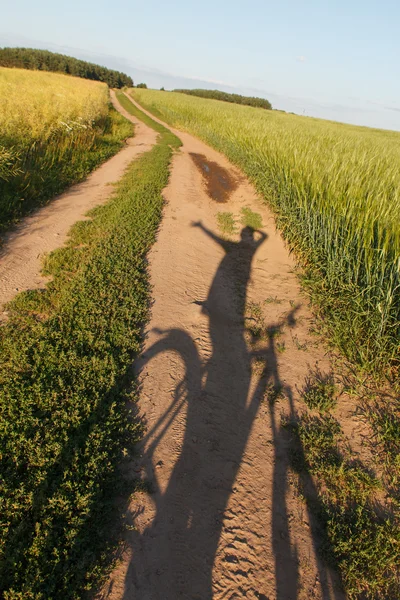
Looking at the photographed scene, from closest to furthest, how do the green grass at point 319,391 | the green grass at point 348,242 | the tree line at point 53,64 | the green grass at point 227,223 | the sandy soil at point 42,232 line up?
the green grass at point 319,391 < the green grass at point 348,242 < the sandy soil at point 42,232 < the green grass at point 227,223 < the tree line at point 53,64

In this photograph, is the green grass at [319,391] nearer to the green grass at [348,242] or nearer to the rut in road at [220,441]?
the rut in road at [220,441]

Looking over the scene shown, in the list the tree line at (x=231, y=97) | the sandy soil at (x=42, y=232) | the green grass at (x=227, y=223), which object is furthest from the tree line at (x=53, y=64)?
the green grass at (x=227, y=223)

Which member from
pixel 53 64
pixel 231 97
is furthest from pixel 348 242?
pixel 231 97

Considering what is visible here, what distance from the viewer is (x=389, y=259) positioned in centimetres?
427

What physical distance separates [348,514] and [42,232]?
646cm

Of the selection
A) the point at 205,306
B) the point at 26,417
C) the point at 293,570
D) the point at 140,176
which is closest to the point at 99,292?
the point at 205,306

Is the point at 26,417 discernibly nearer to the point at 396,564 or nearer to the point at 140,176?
the point at 396,564

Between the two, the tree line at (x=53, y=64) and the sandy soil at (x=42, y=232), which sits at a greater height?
the tree line at (x=53, y=64)

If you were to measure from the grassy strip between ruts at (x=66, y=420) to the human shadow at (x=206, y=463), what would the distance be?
288mm

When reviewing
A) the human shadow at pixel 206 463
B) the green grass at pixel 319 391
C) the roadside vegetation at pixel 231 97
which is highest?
the roadside vegetation at pixel 231 97

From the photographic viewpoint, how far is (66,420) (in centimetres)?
303

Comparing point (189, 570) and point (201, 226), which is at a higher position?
point (201, 226)

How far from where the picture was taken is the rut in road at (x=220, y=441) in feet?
7.70

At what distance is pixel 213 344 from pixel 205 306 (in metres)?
0.87
